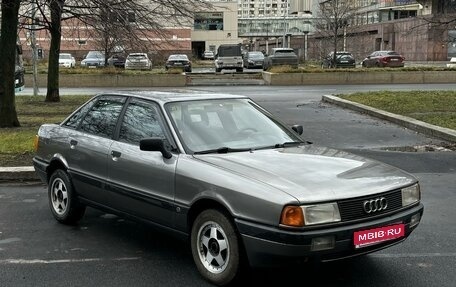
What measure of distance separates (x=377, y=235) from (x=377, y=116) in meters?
12.1

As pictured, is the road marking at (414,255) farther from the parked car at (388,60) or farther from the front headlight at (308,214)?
the parked car at (388,60)

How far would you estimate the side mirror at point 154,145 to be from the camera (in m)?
4.68

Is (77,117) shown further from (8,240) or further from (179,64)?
(179,64)

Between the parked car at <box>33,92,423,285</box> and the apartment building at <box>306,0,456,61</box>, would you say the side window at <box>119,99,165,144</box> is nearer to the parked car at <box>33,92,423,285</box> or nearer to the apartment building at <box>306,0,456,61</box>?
the parked car at <box>33,92,423,285</box>

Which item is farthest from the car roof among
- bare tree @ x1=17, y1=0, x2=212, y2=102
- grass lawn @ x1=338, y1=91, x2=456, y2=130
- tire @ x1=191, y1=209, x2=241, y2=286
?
grass lawn @ x1=338, y1=91, x2=456, y2=130

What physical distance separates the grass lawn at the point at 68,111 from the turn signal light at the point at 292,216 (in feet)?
20.4

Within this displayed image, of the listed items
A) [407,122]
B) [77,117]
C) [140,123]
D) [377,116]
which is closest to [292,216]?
[140,123]

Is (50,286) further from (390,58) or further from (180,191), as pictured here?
(390,58)

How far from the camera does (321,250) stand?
3.91 m

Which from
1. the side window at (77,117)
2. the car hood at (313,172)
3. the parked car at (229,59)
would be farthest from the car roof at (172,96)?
the parked car at (229,59)

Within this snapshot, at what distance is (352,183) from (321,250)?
1.86ft

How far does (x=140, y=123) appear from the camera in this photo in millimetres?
5332

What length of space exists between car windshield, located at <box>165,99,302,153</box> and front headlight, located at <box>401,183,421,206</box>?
3.90 feet

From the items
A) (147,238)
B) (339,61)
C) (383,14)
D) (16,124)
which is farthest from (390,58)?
(383,14)
